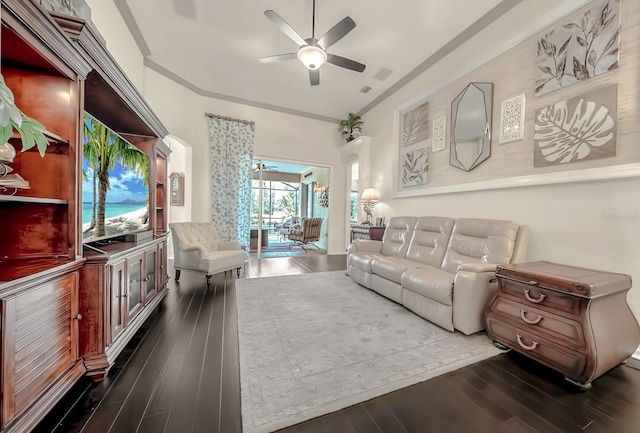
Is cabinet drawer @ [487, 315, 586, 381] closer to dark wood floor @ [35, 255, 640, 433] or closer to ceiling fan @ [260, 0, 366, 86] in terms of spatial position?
dark wood floor @ [35, 255, 640, 433]

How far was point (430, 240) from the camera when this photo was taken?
3.11 m

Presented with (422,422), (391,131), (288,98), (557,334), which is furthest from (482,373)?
(288,98)

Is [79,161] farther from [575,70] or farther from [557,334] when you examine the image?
[575,70]

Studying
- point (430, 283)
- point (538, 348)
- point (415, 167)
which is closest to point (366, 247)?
point (430, 283)

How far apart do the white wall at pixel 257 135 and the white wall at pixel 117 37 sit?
1.52ft

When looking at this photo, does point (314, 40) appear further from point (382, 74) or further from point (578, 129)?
point (578, 129)

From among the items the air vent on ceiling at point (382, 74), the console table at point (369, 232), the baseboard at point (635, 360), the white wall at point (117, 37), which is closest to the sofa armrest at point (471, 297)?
→ the baseboard at point (635, 360)

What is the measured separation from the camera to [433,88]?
371 centimetres

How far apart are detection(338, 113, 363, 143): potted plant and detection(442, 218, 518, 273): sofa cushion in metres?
3.78

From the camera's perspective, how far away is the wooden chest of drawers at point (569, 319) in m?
1.43

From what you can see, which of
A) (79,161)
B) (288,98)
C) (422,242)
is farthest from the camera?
(288,98)

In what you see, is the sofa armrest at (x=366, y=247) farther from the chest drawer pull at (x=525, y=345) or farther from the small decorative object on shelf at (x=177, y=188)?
the small decorative object on shelf at (x=177, y=188)

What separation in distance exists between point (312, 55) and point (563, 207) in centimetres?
301

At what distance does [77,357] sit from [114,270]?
0.52m
